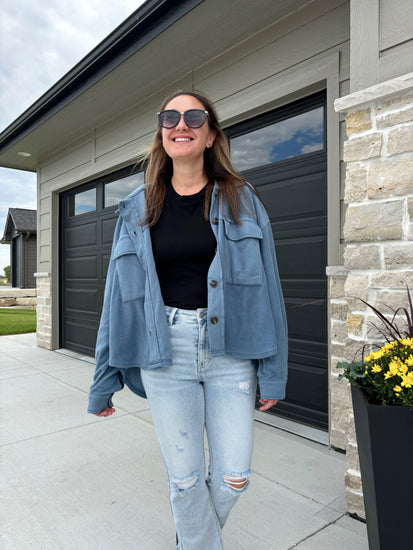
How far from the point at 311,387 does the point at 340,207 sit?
1513mm

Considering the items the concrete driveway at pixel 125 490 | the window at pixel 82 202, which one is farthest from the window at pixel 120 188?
the concrete driveway at pixel 125 490

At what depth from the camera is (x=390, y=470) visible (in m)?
1.41

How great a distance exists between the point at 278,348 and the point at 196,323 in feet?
1.12

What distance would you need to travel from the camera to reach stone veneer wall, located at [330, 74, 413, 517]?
1992mm

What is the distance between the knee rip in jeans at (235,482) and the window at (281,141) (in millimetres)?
2695

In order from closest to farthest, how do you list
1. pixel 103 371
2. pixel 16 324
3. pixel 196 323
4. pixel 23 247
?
pixel 196 323
pixel 103 371
pixel 16 324
pixel 23 247

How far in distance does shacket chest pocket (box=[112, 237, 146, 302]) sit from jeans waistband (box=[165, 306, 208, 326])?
0.14 m

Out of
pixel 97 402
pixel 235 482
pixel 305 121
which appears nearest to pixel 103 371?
pixel 97 402

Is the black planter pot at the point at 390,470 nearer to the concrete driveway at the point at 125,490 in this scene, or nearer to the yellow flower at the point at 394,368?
the yellow flower at the point at 394,368

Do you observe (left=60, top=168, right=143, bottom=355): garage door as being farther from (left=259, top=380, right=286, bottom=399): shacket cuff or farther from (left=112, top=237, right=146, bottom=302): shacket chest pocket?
(left=259, top=380, right=286, bottom=399): shacket cuff

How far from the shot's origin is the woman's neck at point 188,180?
1625 mm

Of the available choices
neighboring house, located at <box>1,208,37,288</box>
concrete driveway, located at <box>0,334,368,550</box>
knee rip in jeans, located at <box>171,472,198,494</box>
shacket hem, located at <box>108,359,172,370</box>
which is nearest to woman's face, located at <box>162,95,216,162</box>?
shacket hem, located at <box>108,359,172,370</box>

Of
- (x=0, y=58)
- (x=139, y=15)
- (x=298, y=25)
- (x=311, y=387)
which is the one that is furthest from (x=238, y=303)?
(x=0, y=58)

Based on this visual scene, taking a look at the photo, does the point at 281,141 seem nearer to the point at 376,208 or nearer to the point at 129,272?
the point at 376,208
